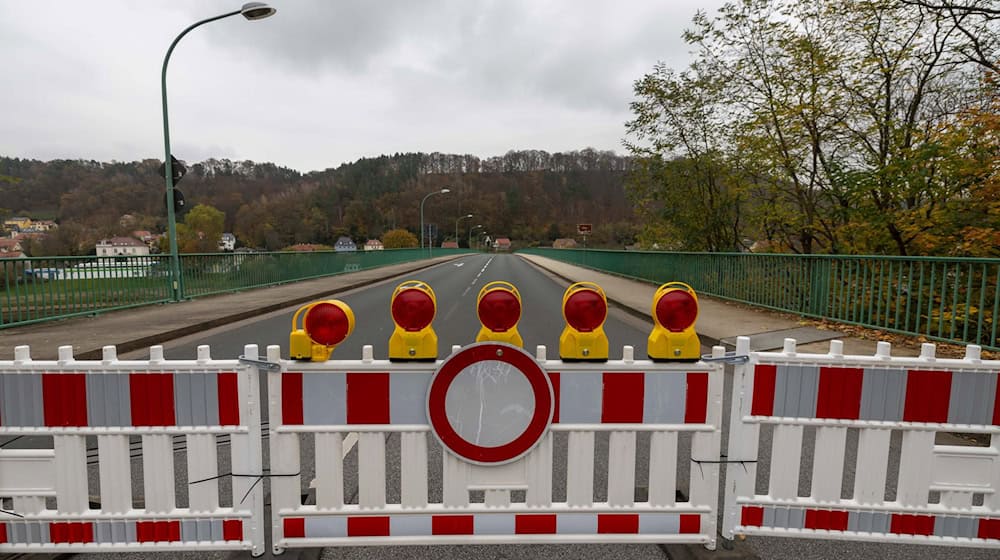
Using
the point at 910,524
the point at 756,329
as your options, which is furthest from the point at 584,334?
the point at 756,329

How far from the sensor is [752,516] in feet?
7.59

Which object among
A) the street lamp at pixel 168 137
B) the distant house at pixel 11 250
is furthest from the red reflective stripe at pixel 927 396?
the street lamp at pixel 168 137

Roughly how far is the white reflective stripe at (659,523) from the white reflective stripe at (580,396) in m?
0.56

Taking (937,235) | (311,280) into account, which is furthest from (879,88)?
(311,280)

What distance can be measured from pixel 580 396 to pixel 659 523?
76 cm

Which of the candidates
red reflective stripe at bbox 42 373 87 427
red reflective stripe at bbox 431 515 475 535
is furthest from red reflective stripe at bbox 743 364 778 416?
red reflective stripe at bbox 42 373 87 427

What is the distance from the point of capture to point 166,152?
12.0 metres

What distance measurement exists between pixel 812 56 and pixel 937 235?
5.04 m

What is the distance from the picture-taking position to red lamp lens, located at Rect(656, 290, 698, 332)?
2.24 m

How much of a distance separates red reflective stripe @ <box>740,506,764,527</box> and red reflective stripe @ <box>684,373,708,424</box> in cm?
53

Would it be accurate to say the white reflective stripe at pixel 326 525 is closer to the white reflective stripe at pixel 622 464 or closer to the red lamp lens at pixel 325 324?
the red lamp lens at pixel 325 324

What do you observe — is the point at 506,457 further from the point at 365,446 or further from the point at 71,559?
the point at 71,559

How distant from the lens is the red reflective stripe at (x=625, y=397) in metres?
2.23

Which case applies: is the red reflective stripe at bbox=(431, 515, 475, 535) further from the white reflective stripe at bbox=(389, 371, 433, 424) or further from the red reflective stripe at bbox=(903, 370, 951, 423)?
the red reflective stripe at bbox=(903, 370, 951, 423)
